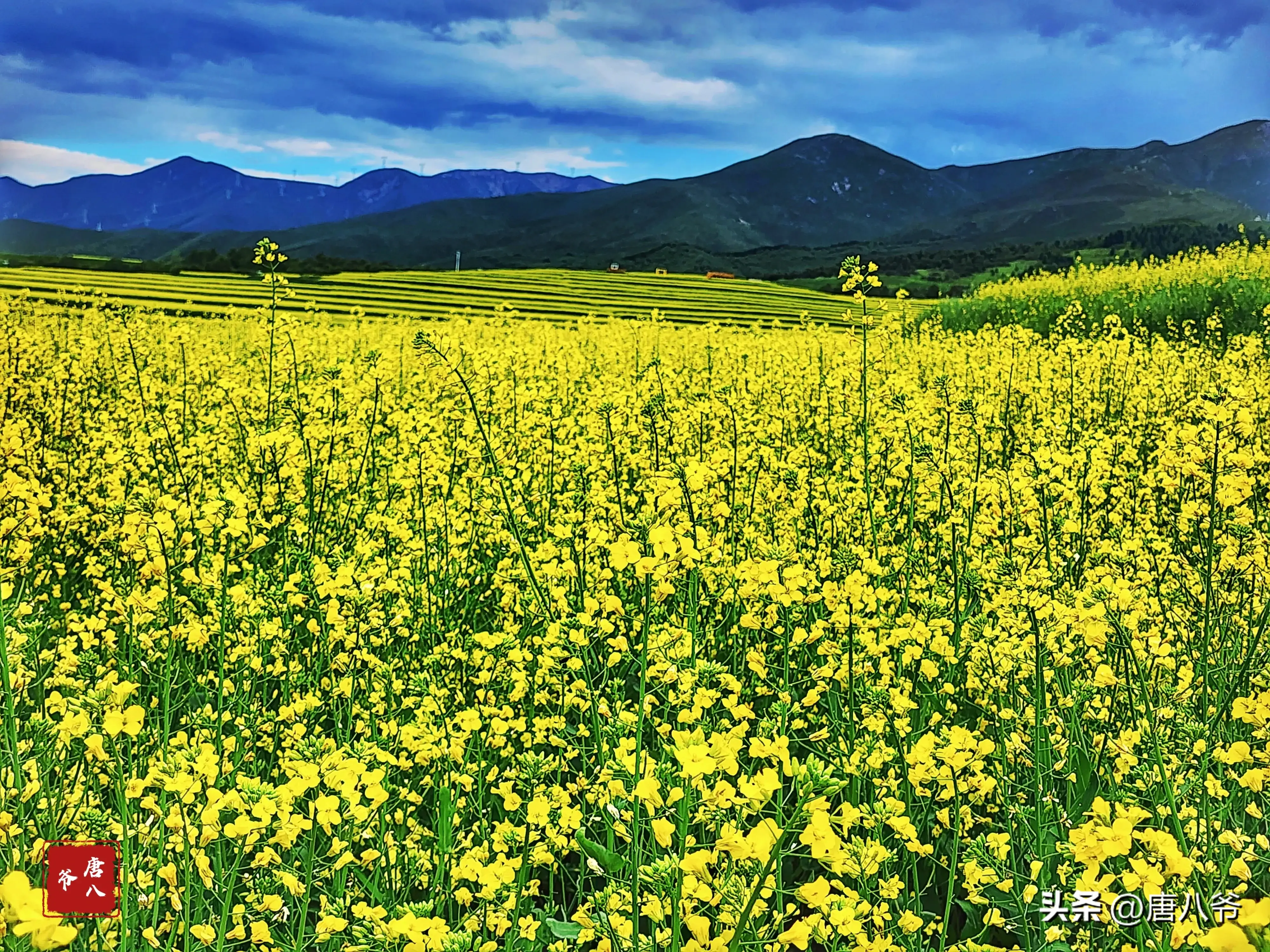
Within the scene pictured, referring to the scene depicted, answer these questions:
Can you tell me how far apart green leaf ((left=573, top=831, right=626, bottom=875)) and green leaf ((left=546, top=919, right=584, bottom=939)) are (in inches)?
7.0

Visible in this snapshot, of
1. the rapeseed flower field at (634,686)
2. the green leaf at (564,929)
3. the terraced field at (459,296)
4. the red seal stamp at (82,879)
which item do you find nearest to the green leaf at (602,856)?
the rapeseed flower field at (634,686)

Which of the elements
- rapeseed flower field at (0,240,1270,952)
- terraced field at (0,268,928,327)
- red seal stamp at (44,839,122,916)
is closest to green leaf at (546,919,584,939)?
rapeseed flower field at (0,240,1270,952)

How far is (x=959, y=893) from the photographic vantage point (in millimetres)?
2990

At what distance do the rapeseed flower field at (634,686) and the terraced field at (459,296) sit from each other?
14.5 m

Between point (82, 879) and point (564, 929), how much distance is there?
1.22 metres

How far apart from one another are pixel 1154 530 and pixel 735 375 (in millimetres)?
5814

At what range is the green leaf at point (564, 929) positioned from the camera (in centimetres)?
239

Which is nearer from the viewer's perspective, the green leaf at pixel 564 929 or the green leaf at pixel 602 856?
the green leaf at pixel 602 856

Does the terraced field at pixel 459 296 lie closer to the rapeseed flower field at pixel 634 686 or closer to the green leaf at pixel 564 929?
the rapeseed flower field at pixel 634 686

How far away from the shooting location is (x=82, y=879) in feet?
6.26

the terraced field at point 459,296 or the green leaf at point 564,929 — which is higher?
the terraced field at point 459,296

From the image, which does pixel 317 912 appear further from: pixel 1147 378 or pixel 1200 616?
pixel 1147 378

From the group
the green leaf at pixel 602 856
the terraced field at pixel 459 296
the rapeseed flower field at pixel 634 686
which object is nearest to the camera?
the rapeseed flower field at pixel 634 686

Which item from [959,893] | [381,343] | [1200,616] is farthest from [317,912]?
[381,343]
